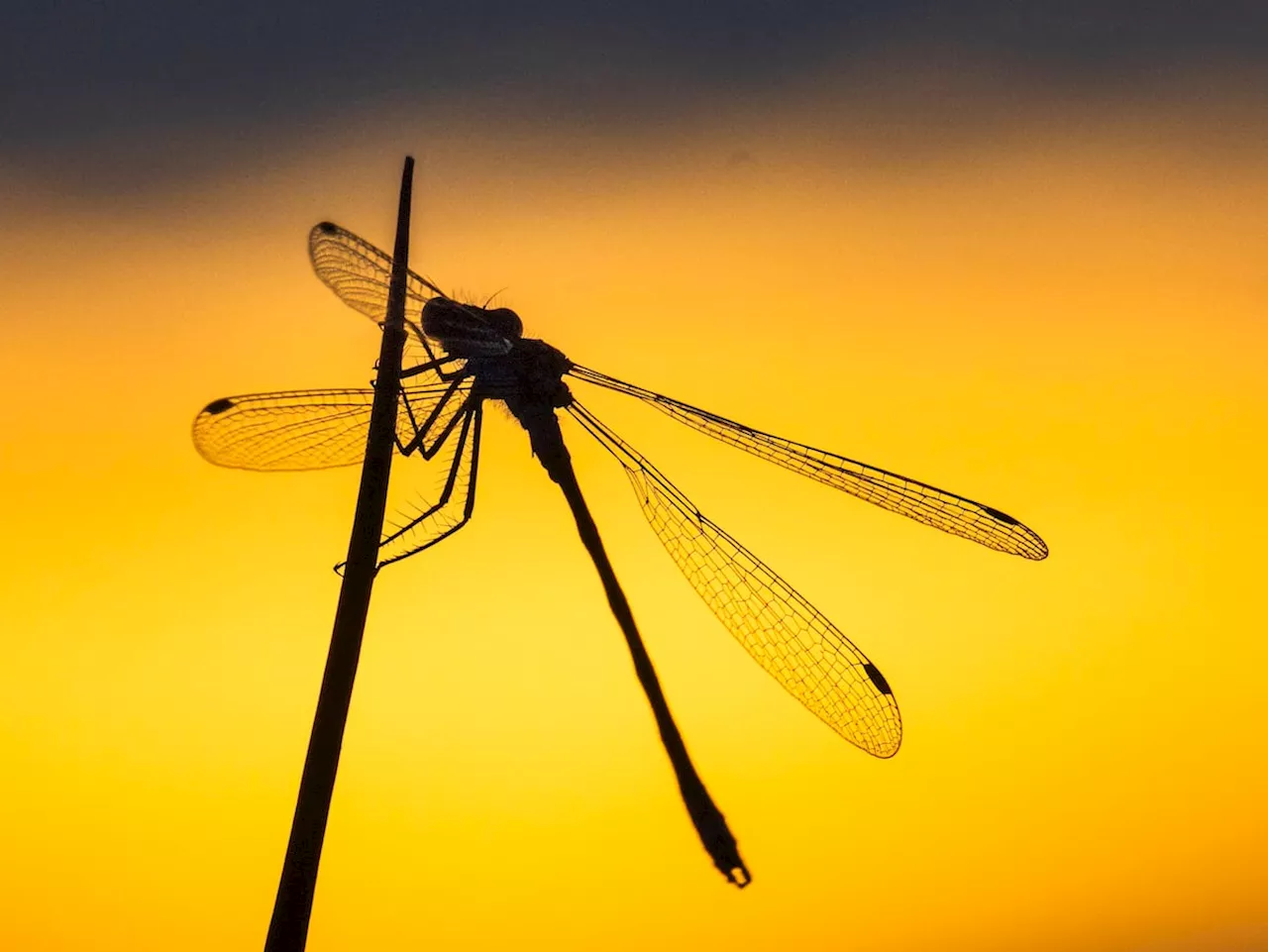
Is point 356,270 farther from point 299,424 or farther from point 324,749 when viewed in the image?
point 324,749

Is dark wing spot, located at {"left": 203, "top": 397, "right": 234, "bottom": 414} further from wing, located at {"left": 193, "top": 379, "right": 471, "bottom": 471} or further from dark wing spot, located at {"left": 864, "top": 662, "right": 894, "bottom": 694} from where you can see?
dark wing spot, located at {"left": 864, "top": 662, "right": 894, "bottom": 694}

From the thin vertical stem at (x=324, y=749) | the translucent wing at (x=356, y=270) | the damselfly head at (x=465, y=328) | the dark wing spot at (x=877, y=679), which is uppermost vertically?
the damselfly head at (x=465, y=328)

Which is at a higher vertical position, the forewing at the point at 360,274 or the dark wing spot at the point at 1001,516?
the forewing at the point at 360,274

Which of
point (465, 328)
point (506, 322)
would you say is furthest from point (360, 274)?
point (506, 322)

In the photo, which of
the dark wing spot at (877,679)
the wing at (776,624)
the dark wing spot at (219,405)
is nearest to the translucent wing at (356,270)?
the dark wing spot at (219,405)

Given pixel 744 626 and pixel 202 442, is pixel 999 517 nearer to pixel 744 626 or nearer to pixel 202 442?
pixel 744 626

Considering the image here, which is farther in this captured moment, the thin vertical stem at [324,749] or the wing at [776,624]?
the wing at [776,624]

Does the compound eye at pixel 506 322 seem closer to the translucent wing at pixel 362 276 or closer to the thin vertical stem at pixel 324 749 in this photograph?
the translucent wing at pixel 362 276

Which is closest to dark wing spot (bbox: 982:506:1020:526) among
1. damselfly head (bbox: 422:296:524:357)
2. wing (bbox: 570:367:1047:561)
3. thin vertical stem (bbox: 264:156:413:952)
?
wing (bbox: 570:367:1047:561)

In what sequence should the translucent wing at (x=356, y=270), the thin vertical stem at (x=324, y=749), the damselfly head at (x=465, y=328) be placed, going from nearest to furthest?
the thin vertical stem at (x=324, y=749) → the translucent wing at (x=356, y=270) → the damselfly head at (x=465, y=328)
